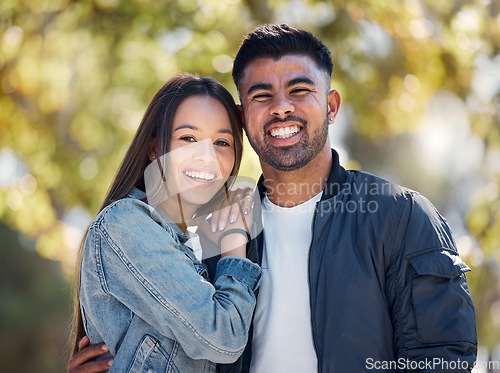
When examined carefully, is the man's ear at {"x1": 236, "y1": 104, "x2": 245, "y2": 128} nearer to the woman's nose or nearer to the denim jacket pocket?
the woman's nose

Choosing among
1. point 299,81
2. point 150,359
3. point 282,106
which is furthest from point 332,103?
point 150,359

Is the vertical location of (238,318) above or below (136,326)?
above

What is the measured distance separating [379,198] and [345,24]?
324 centimetres

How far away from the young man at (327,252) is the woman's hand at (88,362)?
20.1 inches

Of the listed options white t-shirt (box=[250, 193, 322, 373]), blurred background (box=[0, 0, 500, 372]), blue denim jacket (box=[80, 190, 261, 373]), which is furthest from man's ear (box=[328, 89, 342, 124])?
blurred background (box=[0, 0, 500, 372])

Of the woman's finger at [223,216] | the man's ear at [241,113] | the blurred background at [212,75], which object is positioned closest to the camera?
the woman's finger at [223,216]

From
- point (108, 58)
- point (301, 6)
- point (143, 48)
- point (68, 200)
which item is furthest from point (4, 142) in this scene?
point (301, 6)

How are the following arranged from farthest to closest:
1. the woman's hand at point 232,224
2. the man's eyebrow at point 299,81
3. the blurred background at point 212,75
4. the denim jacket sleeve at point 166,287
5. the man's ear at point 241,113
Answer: the blurred background at point 212,75 < the man's ear at point 241,113 < the man's eyebrow at point 299,81 < the woman's hand at point 232,224 < the denim jacket sleeve at point 166,287

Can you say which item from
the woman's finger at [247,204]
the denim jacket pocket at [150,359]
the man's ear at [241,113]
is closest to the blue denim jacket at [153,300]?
the denim jacket pocket at [150,359]

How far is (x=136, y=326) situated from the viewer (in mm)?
2148

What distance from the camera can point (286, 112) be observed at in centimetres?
263

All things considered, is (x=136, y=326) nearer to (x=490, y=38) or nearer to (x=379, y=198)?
(x=379, y=198)

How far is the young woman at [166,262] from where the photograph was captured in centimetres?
208

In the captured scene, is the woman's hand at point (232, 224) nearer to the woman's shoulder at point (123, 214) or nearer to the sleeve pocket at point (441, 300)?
the woman's shoulder at point (123, 214)
